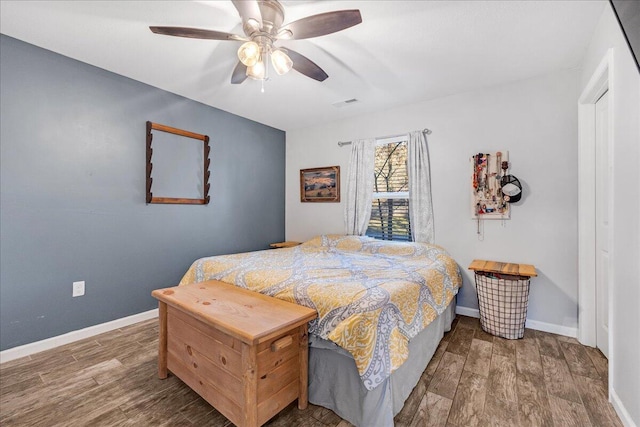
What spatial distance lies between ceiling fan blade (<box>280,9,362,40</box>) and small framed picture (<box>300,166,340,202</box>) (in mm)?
2411

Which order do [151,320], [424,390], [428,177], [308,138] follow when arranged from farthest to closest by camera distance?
[308,138] < [428,177] < [151,320] < [424,390]

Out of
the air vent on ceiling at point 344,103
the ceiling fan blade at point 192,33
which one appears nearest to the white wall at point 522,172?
the air vent on ceiling at point 344,103

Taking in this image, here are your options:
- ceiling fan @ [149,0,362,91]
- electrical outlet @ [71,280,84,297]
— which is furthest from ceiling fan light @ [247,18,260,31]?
electrical outlet @ [71,280,84,297]

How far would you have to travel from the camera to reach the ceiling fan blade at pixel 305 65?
1.95 meters

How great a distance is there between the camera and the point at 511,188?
2.80 meters

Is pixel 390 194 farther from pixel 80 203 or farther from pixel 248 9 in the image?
pixel 80 203

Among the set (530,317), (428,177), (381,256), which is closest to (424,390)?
(381,256)

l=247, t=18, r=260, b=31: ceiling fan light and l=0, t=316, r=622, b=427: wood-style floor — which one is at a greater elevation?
l=247, t=18, r=260, b=31: ceiling fan light

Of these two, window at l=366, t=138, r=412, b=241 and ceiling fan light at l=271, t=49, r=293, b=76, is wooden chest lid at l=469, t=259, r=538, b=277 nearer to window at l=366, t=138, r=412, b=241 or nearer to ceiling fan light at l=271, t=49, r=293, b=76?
window at l=366, t=138, r=412, b=241

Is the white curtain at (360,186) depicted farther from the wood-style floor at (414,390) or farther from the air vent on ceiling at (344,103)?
the wood-style floor at (414,390)

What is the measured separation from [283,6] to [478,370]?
9.10 feet

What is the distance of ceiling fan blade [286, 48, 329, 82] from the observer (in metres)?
1.95

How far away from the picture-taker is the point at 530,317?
2.76 meters

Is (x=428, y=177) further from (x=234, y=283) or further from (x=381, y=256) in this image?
(x=234, y=283)
